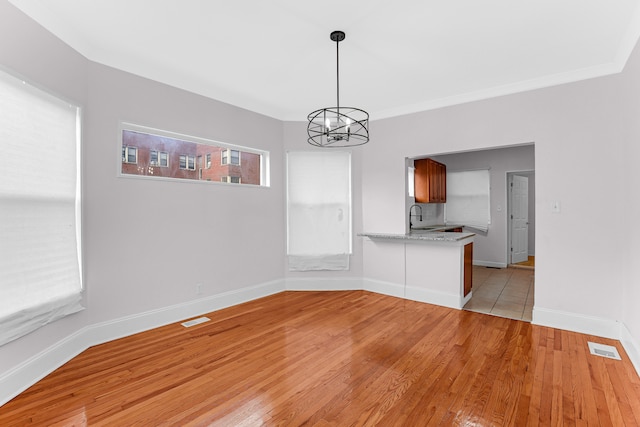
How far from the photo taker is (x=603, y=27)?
8.41 ft

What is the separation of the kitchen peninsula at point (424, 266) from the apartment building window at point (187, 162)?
263 cm

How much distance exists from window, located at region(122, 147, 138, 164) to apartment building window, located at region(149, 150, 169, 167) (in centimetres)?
16

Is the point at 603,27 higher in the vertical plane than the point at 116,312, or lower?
higher

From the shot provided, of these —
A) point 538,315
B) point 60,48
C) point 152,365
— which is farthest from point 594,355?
point 60,48

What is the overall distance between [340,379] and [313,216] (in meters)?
2.89

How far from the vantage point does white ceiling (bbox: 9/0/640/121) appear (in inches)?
92.1

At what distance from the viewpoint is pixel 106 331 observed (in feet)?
10.1

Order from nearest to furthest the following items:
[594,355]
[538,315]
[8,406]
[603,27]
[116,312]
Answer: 1. [8,406]
2. [603,27]
3. [594,355]
4. [116,312]
5. [538,315]

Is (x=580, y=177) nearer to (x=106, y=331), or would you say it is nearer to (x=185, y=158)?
(x=185, y=158)

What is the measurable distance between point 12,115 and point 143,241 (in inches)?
61.5

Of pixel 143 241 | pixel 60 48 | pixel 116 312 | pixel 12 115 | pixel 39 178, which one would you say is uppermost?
pixel 60 48

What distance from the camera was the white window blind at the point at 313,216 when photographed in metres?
4.97

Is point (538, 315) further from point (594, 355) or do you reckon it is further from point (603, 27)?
point (603, 27)

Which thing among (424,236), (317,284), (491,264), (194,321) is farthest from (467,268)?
(194,321)
